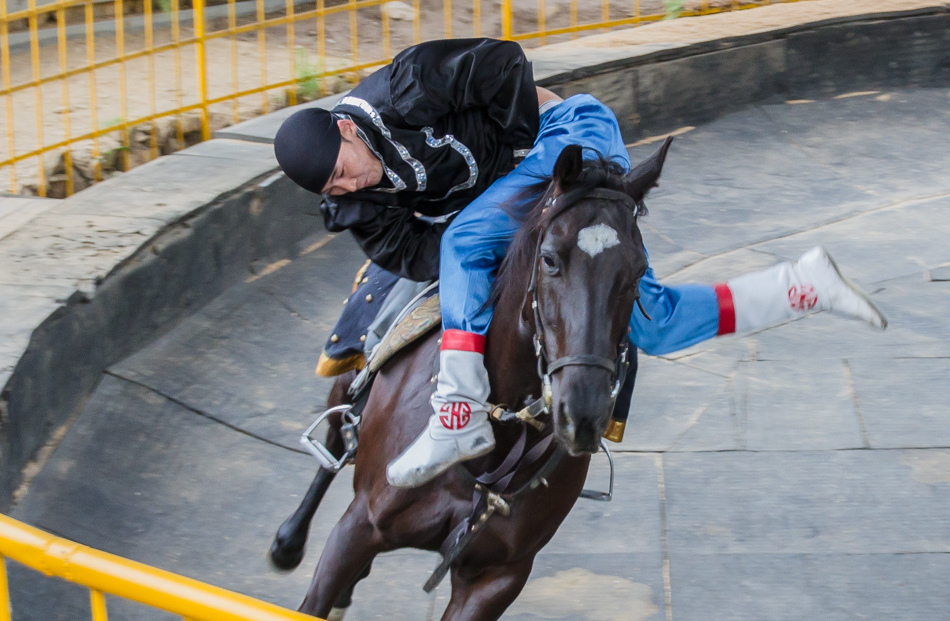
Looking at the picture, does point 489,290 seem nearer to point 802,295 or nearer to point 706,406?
point 802,295

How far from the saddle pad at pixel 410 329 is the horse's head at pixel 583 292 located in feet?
2.45

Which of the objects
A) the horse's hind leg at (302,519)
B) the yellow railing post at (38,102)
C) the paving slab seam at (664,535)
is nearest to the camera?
the paving slab seam at (664,535)

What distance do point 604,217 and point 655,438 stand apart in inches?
102

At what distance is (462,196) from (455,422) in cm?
89

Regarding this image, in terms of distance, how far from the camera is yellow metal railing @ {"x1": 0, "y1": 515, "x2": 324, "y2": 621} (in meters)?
1.83

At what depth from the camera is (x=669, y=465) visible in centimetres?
461

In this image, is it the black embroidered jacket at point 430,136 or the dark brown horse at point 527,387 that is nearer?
the dark brown horse at point 527,387

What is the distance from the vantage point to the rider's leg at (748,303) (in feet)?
9.19

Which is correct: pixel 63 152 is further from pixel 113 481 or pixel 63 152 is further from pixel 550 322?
pixel 550 322

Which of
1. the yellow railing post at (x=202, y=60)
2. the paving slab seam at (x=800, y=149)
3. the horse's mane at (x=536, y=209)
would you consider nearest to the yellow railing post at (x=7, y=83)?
the yellow railing post at (x=202, y=60)

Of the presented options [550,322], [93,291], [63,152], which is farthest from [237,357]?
[550,322]

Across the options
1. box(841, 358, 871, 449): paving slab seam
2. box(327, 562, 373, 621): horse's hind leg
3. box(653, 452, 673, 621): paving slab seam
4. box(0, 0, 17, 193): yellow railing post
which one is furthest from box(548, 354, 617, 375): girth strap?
box(0, 0, 17, 193): yellow railing post

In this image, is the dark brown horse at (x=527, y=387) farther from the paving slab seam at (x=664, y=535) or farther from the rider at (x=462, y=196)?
the paving slab seam at (x=664, y=535)

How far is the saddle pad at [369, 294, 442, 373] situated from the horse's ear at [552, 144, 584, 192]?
832 mm
